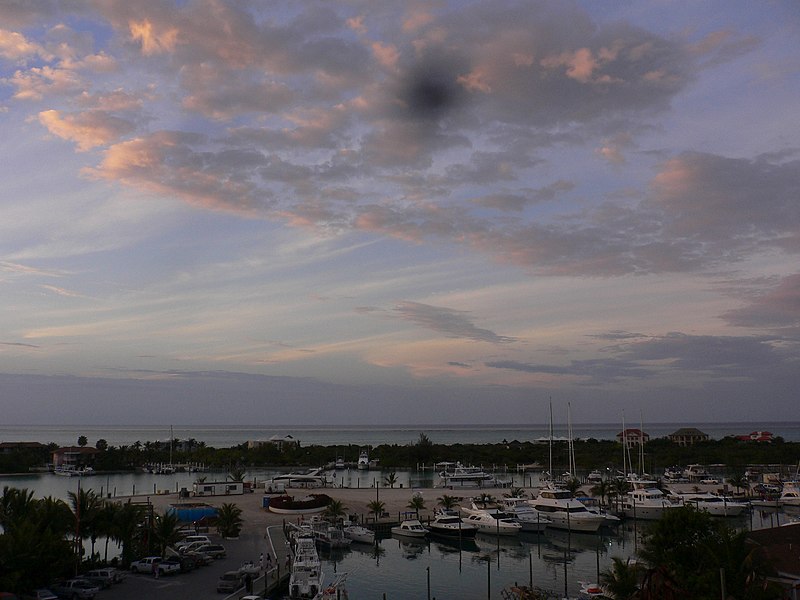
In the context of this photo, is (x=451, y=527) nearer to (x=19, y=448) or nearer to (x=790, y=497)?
(x=790, y=497)

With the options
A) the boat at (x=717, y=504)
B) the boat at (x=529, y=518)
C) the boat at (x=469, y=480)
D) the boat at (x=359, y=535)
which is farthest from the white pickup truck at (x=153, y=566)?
the boat at (x=469, y=480)

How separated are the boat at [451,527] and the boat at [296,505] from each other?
1206 cm

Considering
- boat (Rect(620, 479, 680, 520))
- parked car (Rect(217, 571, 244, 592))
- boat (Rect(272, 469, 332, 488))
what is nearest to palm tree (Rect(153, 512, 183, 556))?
parked car (Rect(217, 571, 244, 592))

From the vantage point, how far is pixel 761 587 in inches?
770

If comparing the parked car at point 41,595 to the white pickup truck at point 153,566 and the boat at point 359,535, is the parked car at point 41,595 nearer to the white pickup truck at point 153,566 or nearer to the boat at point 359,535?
the white pickup truck at point 153,566

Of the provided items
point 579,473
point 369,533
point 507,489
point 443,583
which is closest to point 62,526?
point 443,583

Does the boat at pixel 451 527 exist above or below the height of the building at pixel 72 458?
below

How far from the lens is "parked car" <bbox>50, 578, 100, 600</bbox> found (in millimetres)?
31375

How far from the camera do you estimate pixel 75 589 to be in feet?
103

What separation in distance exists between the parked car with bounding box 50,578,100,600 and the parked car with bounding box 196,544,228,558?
387 inches

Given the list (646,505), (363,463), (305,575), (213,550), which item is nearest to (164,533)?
(213,550)

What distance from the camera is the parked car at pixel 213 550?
4153 centimetres

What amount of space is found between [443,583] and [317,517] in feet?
58.2

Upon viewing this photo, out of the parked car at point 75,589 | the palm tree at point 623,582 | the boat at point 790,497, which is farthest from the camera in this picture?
the boat at point 790,497
